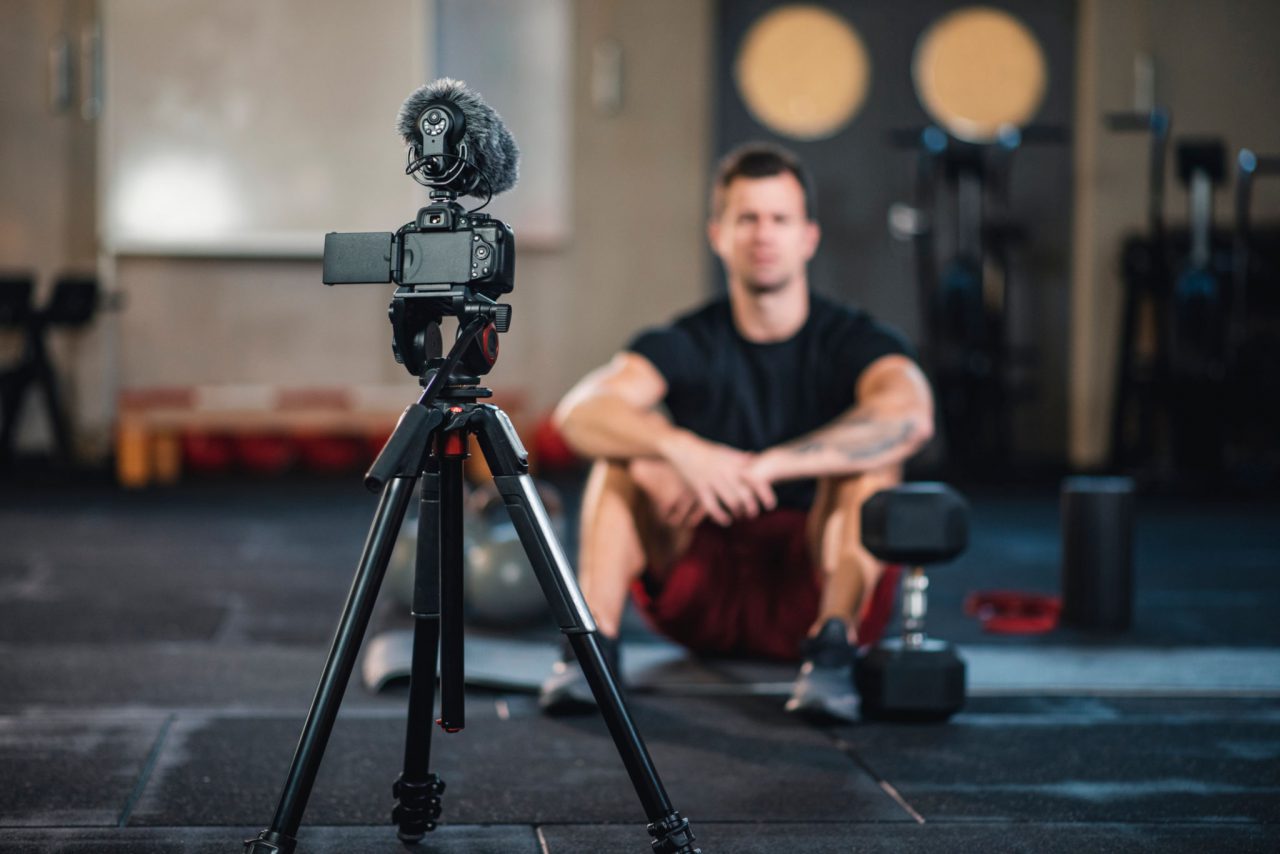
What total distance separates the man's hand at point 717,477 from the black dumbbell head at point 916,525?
0.19m

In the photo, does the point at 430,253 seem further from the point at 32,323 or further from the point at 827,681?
the point at 32,323

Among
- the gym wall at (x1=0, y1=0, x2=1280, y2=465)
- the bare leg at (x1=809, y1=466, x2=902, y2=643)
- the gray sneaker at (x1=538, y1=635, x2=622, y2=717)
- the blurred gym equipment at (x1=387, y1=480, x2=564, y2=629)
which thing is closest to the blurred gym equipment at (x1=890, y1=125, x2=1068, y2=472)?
the gym wall at (x1=0, y1=0, x2=1280, y2=465)

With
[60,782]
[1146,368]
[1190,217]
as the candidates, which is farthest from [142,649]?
[1190,217]

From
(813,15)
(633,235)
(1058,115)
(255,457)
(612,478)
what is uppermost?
(813,15)

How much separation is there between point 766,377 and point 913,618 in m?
0.57

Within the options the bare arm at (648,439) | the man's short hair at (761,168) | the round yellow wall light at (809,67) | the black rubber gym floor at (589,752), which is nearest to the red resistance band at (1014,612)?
the black rubber gym floor at (589,752)

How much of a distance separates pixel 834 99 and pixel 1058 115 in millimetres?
1131

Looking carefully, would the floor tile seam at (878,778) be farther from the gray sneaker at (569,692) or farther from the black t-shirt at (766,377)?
the black t-shirt at (766,377)

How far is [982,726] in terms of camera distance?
2400mm

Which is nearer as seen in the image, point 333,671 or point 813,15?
point 333,671

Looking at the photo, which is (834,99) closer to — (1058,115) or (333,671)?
(1058,115)

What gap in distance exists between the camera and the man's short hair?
267 centimetres

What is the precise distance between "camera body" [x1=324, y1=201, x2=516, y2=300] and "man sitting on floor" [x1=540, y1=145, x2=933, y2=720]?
3.46 feet

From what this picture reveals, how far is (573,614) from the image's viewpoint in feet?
4.91
